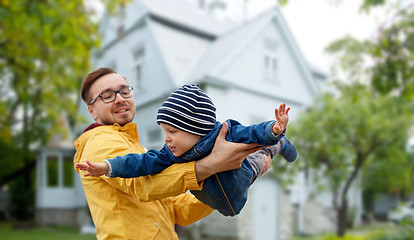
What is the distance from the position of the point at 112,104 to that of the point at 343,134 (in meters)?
9.12

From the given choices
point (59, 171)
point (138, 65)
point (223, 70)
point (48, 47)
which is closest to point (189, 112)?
point (48, 47)

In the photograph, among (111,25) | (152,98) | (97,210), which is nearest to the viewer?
(97,210)

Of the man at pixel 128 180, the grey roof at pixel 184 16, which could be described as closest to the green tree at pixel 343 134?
the grey roof at pixel 184 16

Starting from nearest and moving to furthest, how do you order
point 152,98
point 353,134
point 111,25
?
1. point 353,134
2. point 152,98
3. point 111,25

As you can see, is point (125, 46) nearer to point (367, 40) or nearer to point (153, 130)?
point (153, 130)

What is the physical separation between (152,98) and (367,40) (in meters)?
6.77

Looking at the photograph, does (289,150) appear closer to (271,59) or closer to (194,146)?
(194,146)

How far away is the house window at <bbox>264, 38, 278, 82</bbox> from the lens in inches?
551

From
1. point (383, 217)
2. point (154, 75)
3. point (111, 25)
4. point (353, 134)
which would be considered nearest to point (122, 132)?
point (353, 134)

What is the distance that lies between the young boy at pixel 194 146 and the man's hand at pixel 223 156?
0.03 meters

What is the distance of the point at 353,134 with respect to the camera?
Answer: 10352mm

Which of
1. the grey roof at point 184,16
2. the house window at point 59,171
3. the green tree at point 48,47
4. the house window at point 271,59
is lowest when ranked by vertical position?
the house window at point 59,171

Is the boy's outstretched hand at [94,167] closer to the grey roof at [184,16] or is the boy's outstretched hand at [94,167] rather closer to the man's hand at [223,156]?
the man's hand at [223,156]

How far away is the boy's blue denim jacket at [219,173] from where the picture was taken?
1.48 m
